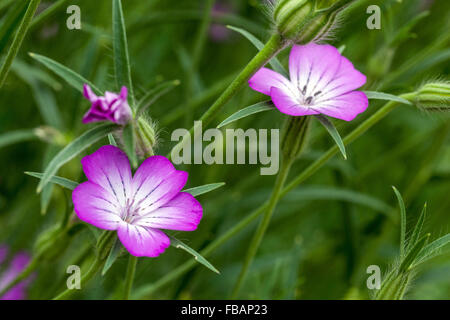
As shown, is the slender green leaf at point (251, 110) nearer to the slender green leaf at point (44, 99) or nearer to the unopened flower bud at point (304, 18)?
the unopened flower bud at point (304, 18)

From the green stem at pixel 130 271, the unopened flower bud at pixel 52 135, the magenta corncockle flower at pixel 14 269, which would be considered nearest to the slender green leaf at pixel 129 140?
the green stem at pixel 130 271

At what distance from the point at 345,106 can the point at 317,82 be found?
9 centimetres

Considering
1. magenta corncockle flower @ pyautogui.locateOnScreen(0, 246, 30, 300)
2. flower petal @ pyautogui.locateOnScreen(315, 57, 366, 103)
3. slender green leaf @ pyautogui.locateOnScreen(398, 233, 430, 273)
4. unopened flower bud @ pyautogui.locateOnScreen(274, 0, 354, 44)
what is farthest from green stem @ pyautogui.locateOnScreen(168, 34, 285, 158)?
magenta corncockle flower @ pyautogui.locateOnScreen(0, 246, 30, 300)

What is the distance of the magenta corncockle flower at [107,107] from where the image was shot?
1.71 feet

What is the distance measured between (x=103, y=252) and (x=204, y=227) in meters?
0.56

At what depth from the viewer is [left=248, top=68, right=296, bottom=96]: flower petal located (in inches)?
25.2

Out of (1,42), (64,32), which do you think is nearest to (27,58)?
(64,32)

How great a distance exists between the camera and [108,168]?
0.59 metres

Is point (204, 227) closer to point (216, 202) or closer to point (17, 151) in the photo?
point (216, 202)

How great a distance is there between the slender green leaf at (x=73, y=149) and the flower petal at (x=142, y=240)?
0.08 metres

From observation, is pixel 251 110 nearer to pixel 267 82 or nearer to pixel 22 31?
pixel 267 82

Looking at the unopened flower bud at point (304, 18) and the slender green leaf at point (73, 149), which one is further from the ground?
the unopened flower bud at point (304, 18)

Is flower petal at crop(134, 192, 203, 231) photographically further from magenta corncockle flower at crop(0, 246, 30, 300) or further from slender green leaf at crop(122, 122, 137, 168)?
magenta corncockle flower at crop(0, 246, 30, 300)
